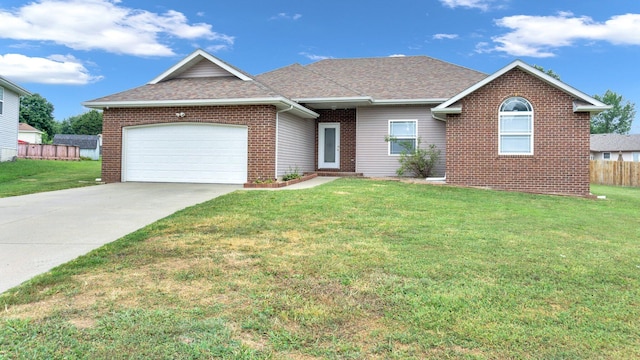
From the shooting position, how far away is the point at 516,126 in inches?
556

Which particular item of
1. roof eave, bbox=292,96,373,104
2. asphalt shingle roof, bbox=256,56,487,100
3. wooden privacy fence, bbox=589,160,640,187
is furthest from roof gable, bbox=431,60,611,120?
wooden privacy fence, bbox=589,160,640,187

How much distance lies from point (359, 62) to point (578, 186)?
1176 cm

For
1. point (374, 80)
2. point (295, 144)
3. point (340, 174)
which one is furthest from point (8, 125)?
point (374, 80)

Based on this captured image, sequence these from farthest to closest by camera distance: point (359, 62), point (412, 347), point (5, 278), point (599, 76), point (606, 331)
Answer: point (599, 76) → point (359, 62) → point (5, 278) → point (606, 331) → point (412, 347)

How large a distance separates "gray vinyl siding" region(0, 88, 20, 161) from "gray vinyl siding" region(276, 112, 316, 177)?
18.6 m

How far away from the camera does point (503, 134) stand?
46.5ft

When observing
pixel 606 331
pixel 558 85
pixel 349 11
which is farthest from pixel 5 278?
pixel 349 11

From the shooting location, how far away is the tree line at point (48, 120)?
72000mm

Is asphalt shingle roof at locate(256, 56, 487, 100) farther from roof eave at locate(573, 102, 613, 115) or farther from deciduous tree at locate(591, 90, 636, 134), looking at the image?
deciduous tree at locate(591, 90, 636, 134)

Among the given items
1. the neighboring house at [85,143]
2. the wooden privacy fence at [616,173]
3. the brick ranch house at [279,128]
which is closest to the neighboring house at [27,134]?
the neighboring house at [85,143]

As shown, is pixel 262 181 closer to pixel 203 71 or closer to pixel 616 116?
pixel 203 71

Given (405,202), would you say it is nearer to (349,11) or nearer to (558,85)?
(558,85)

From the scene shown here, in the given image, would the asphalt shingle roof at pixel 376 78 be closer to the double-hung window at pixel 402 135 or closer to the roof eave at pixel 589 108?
the double-hung window at pixel 402 135

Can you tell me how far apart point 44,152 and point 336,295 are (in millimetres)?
42858
